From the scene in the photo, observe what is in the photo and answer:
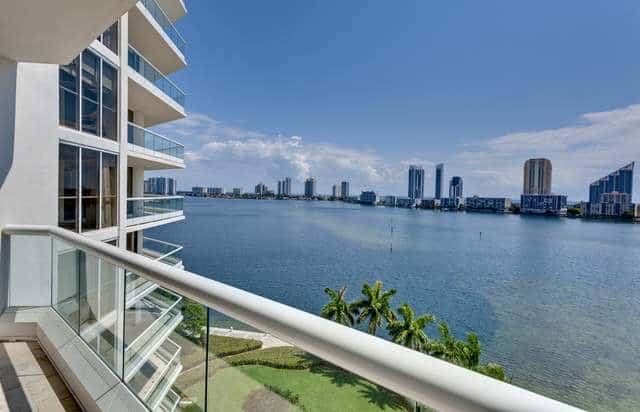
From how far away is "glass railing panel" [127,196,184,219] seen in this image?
967 centimetres

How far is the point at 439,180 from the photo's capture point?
182 meters

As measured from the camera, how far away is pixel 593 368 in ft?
87.9

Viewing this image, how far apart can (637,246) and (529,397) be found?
96918 millimetres

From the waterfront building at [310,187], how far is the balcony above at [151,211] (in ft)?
557

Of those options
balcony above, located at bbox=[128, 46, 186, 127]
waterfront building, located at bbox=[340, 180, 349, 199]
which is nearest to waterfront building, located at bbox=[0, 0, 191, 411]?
balcony above, located at bbox=[128, 46, 186, 127]

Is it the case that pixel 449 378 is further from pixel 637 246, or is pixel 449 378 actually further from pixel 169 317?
pixel 637 246

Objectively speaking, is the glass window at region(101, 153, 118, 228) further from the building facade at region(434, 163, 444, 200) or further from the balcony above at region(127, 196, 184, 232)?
the building facade at region(434, 163, 444, 200)

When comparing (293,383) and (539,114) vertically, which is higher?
(539,114)

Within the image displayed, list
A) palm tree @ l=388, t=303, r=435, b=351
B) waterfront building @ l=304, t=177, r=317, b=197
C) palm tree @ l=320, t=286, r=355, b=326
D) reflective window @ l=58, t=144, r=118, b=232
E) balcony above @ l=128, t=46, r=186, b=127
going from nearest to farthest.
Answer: reflective window @ l=58, t=144, r=118, b=232, balcony above @ l=128, t=46, r=186, b=127, palm tree @ l=388, t=303, r=435, b=351, palm tree @ l=320, t=286, r=355, b=326, waterfront building @ l=304, t=177, r=317, b=197

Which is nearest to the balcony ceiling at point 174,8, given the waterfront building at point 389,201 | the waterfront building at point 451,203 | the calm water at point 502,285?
the calm water at point 502,285

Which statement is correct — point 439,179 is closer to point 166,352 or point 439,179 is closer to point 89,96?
point 89,96

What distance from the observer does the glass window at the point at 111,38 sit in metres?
7.75

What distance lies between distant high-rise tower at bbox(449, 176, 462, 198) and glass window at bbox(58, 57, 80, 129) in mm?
192112

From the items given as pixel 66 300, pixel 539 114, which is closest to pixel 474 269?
pixel 66 300
